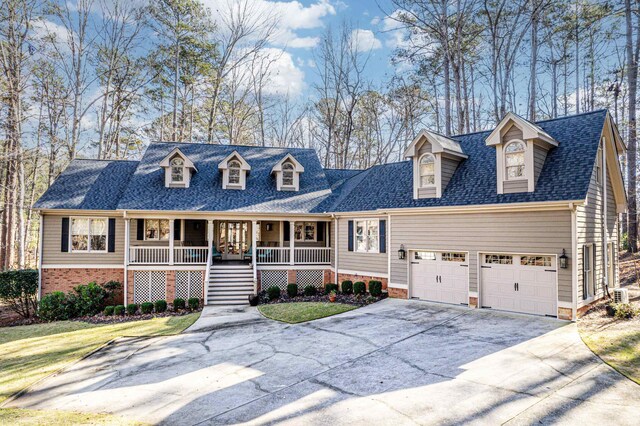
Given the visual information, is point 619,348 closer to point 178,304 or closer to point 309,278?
point 309,278

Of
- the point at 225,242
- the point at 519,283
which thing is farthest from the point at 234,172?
the point at 519,283

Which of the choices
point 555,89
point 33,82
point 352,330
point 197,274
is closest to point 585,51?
point 555,89

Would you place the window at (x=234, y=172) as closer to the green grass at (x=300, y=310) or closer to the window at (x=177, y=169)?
the window at (x=177, y=169)

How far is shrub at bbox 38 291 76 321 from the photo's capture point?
14.8 metres

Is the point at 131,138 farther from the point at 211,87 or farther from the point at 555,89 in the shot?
the point at 555,89

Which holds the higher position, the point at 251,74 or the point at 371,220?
the point at 251,74

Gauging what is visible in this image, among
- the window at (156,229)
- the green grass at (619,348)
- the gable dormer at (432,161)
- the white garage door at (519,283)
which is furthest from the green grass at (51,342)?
the green grass at (619,348)

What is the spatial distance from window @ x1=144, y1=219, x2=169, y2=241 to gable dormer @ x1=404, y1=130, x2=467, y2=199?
1191 cm

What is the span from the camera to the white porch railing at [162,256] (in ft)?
52.7

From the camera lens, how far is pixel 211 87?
28016 mm

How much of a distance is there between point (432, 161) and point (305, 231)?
314 inches

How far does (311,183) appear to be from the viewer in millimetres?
19547

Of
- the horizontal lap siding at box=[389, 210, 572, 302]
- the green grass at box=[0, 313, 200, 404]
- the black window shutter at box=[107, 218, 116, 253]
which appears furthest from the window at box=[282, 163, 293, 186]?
the black window shutter at box=[107, 218, 116, 253]

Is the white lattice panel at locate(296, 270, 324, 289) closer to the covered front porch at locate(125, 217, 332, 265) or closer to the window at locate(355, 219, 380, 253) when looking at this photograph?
the covered front porch at locate(125, 217, 332, 265)
